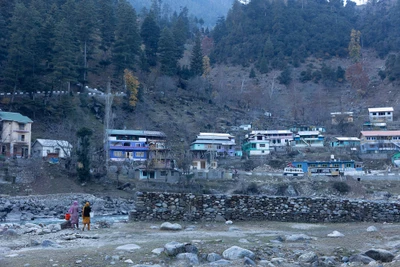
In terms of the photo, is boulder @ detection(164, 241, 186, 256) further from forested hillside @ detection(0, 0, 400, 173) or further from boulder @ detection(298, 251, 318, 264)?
forested hillside @ detection(0, 0, 400, 173)

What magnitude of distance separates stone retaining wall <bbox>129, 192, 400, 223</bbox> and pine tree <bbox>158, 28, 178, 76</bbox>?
204 feet

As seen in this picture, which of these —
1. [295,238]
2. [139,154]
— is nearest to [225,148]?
[139,154]

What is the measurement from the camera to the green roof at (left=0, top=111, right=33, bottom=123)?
46.7 meters

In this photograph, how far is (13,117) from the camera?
4731 cm

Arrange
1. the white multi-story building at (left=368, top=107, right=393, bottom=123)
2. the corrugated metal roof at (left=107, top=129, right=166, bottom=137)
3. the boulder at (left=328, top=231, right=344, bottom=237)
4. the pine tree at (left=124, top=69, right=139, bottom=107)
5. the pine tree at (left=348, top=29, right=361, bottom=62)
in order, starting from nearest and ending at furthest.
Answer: the boulder at (left=328, top=231, right=344, bottom=237), the corrugated metal roof at (left=107, top=129, right=166, bottom=137), the pine tree at (left=124, top=69, right=139, bottom=107), the white multi-story building at (left=368, top=107, right=393, bottom=123), the pine tree at (left=348, top=29, right=361, bottom=62)

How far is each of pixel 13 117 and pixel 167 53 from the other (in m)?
33.5

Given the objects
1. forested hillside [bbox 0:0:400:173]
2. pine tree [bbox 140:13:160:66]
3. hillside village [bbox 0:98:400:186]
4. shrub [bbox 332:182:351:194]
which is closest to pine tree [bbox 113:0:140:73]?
forested hillside [bbox 0:0:400:173]

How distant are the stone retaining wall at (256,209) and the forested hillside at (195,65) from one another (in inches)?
1494

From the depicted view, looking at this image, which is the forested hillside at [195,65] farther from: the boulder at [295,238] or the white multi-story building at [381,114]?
the boulder at [295,238]

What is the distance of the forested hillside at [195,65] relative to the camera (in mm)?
54062

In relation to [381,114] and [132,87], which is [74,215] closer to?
[132,87]

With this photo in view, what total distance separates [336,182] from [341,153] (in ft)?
50.0

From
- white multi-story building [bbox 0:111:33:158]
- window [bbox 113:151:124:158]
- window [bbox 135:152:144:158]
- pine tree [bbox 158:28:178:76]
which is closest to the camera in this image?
white multi-story building [bbox 0:111:33:158]

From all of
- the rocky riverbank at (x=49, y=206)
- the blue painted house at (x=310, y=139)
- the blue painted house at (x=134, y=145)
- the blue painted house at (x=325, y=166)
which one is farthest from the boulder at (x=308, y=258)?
the blue painted house at (x=310, y=139)
